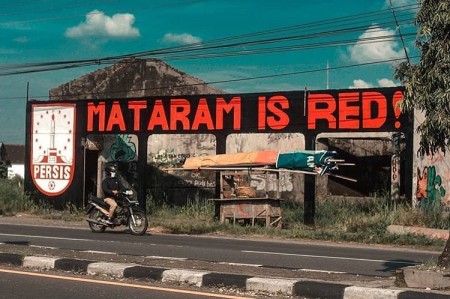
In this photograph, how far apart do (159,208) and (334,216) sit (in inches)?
270

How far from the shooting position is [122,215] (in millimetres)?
18328

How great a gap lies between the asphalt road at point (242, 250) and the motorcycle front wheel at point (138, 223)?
0.70 ft

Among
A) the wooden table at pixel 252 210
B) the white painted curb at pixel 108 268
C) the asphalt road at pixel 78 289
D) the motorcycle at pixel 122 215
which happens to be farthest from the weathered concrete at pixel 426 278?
the wooden table at pixel 252 210

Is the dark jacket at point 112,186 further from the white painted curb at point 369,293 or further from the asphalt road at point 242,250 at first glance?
the white painted curb at point 369,293

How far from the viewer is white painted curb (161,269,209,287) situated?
885 cm

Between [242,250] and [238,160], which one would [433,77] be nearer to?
[242,250]

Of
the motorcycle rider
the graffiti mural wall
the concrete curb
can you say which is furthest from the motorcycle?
the graffiti mural wall

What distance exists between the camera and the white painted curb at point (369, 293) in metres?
7.52

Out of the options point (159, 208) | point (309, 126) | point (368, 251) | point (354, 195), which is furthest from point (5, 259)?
point (354, 195)

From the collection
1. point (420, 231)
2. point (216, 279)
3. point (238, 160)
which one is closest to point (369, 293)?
point (216, 279)

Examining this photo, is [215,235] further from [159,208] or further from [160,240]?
[159,208]

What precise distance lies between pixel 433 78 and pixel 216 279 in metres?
3.57

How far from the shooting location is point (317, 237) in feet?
61.3

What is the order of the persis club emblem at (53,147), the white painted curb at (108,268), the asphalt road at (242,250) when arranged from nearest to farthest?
1. the white painted curb at (108,268)
2. the asphalt road at (242,250)
3. the persis club emblem at (53,147)
